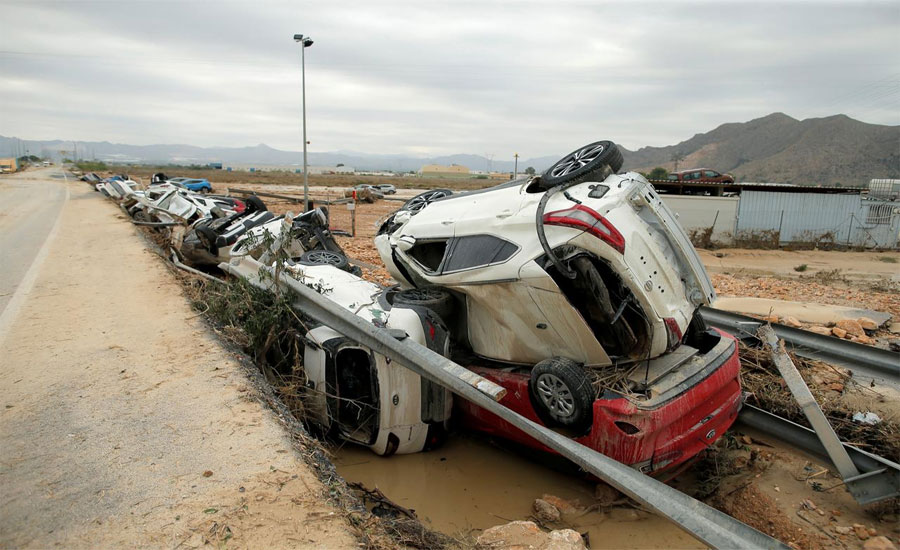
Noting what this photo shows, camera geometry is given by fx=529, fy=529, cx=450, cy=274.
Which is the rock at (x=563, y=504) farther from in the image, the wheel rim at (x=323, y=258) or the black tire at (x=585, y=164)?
the wheel rim at (x=323, y=258)

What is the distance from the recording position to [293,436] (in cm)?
325

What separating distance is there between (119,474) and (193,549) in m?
0.83

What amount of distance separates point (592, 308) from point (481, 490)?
1.62m

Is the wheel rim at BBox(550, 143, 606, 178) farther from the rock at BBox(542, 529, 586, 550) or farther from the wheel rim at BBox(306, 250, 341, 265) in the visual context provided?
the wheel rim at BBox(306, 250, 341, 265)

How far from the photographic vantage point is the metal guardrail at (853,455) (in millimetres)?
3385

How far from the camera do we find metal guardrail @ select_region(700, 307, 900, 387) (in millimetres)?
5020

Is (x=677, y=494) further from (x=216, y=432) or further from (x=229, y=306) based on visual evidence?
(x=229, y=306)

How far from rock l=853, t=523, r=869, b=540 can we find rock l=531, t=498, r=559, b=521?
183 centimetres

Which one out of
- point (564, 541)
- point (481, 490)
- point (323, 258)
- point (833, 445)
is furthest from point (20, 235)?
point (833, 445)

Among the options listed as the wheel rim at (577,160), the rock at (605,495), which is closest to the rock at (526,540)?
the rock at (605,495)

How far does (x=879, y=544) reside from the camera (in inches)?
122

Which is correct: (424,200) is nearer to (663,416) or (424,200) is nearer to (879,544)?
(663,416)

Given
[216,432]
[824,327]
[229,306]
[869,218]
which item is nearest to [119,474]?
[216,432]

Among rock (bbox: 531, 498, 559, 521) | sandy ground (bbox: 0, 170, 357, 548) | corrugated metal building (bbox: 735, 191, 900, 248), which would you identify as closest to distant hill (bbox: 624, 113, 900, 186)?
corrugated metal building (bbox: 735, 191, 900, 248)
